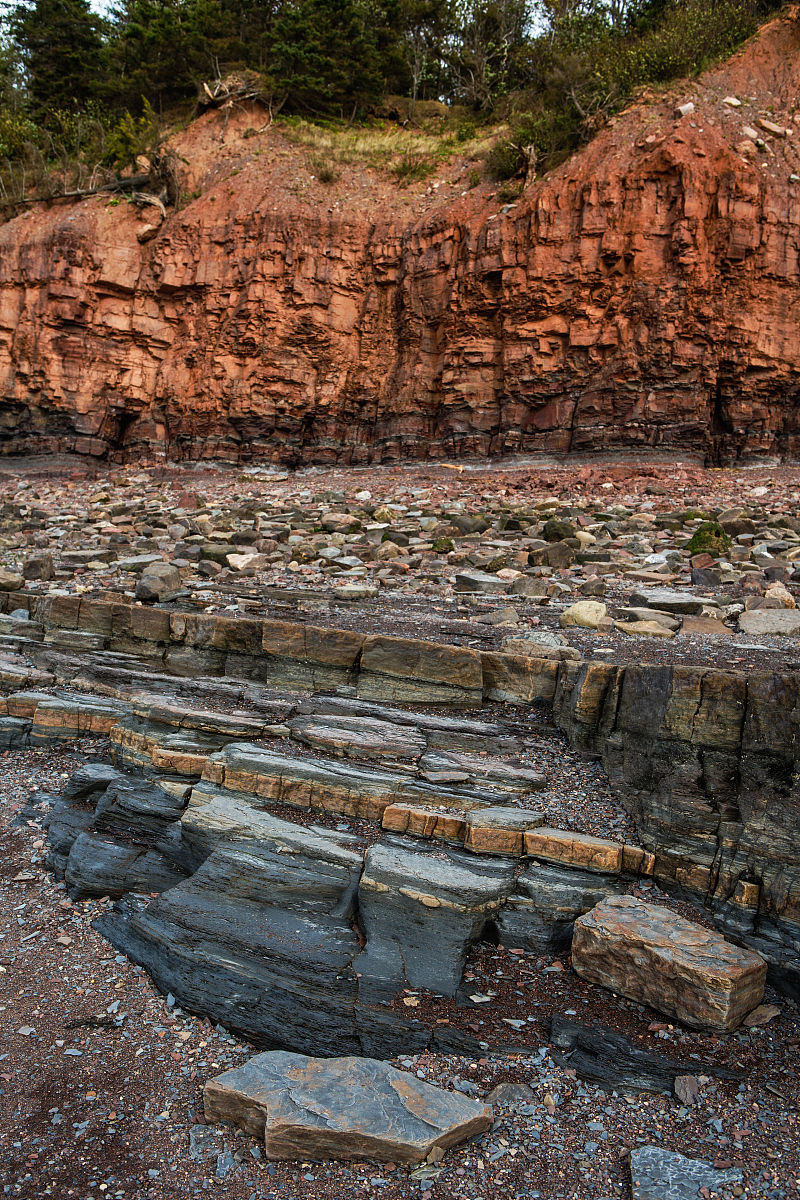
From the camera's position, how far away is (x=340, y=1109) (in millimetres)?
2723

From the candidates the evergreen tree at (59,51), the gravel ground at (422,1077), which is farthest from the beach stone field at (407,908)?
the evergreen tree at (59,51)

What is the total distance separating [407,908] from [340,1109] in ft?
3.56

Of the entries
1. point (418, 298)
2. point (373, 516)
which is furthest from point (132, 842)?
point (418, 298)

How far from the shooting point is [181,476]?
21.9 m

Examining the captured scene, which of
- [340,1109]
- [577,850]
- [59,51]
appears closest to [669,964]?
[577,850]

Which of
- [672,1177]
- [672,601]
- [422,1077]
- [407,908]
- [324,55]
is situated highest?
[324,55]

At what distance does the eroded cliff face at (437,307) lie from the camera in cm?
Answer: 1767

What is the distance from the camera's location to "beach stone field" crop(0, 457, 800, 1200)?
2.69m

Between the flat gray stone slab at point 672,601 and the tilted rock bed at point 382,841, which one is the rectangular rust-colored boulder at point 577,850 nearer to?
the tilted rock bed at point 382,841

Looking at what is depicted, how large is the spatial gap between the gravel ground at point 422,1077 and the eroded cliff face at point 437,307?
16364 mm

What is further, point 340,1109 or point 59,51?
point 59,51

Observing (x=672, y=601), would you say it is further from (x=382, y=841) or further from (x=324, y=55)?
(x=324, y=55)

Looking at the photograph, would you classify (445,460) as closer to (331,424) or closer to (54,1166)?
(331,424)

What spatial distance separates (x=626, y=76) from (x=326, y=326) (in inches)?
425
